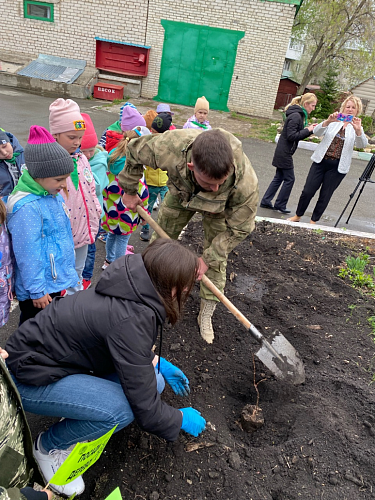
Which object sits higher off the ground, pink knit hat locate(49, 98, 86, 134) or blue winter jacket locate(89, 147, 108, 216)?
pink knit hat locate(49, 98, 86, 134)

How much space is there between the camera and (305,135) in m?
5.49

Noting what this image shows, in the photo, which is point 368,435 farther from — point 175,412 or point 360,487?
point 175,412

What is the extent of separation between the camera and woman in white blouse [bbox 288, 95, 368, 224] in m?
5.07

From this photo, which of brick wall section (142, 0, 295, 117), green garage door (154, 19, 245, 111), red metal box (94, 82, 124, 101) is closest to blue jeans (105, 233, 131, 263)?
red metal box (94, 82, 124, 101)

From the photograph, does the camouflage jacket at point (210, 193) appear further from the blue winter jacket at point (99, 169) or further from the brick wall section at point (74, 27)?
the brick wall section at point (74, 27)

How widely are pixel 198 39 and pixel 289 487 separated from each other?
14.3 metres

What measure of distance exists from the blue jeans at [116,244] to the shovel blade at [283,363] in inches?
67.4

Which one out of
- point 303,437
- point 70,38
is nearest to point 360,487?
point 303,437

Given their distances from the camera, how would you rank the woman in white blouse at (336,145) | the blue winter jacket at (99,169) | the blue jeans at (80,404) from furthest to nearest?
the woman in white blouse at (336,145) → the blue winter jacket at (99,169) → the blue jeans at (80,404)

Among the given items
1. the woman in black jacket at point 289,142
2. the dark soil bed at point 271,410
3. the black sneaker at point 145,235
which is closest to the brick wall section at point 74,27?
the woman in black jacket at point 289,142

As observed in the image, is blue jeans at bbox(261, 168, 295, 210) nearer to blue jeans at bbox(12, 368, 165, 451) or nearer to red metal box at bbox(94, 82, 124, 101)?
blue jeans at bbox(12, 368, 165, 451)

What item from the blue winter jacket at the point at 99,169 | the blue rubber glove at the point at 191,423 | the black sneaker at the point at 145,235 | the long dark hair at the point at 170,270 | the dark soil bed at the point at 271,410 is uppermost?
the long dark hair at the point at 170,270

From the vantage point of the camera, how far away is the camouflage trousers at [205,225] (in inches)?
116

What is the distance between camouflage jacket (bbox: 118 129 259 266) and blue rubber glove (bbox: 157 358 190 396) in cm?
87
